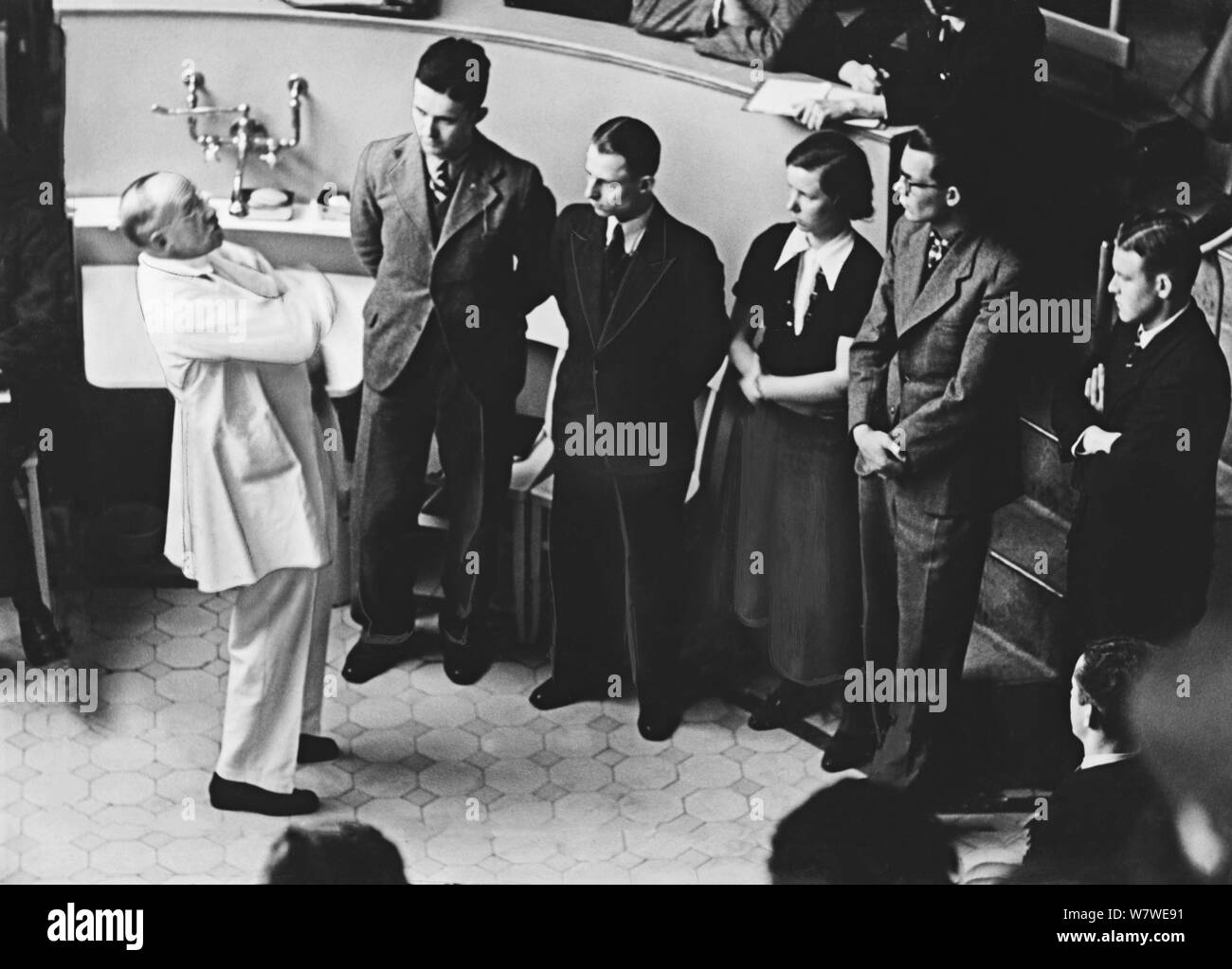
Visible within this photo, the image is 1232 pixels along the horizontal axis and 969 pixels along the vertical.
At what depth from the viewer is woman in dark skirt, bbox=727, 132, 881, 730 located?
515 cm

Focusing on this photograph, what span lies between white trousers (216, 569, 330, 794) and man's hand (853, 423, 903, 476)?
1.33m

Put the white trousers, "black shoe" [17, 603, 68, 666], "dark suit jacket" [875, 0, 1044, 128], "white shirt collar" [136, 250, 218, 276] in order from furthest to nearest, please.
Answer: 1. "black shoe" [17, 603, 68, 666]
2. the white trousers
3. "dark suit jacket" [875, 0, 1044, 128]
4. "white shirt collar" [136, 250, 218, 276]

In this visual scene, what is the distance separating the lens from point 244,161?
5.25 metres

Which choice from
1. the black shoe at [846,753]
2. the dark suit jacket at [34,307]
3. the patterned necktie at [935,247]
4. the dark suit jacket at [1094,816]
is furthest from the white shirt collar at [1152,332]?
the dark suit jacket at [34,307]

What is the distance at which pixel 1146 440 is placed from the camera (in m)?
5.22

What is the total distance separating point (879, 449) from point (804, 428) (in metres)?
0.19

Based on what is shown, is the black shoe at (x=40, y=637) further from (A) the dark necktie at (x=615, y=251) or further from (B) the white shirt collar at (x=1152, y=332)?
(B) the white shirt collar at (x=1152, y=332)

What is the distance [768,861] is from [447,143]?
1.91 meters

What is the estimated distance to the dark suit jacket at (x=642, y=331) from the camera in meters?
5.18

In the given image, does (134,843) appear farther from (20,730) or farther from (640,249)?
(640,249)

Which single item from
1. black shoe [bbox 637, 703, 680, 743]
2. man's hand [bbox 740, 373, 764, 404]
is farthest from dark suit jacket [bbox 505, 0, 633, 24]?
black shoe [bbox 637, 703, 680, 743]

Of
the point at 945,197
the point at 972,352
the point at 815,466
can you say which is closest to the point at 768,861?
the point at 815,466

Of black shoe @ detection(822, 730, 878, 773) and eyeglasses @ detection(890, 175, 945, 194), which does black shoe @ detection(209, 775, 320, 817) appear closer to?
black shoe @ detection(822, 730, 878, 773)

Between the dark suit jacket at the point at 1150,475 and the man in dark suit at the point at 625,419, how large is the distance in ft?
3.02
